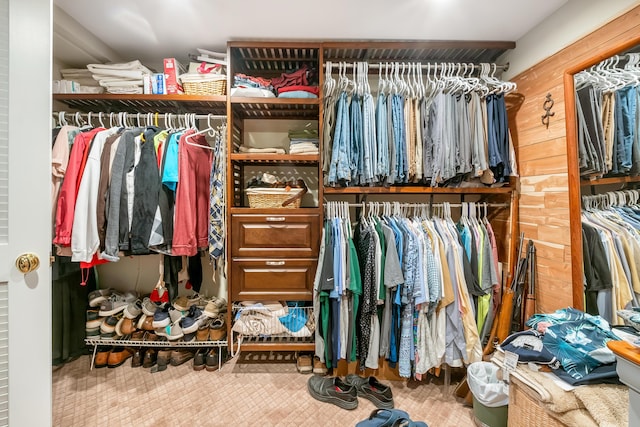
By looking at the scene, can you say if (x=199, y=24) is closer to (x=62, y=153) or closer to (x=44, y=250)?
Result: (x=62, y=153)

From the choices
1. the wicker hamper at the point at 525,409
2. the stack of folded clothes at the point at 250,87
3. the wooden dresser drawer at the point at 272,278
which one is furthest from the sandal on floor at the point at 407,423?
the stack of folded clothes at the point at 250,87

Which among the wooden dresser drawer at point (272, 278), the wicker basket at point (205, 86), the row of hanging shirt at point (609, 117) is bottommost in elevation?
the wooden dresser drawer at point (272, 278)

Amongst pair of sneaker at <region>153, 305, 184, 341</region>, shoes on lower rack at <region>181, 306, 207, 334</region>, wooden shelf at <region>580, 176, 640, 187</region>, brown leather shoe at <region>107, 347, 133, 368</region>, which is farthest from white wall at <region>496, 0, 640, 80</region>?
brown leather shoe at <region>107, 347, 133, 368</region>

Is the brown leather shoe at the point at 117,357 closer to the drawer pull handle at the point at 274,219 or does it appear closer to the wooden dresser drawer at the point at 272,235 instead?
the wooden dresser drawer at the point at 272,235

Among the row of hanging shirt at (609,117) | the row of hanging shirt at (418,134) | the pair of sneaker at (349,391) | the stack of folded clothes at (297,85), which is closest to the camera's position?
the row of hanging shirt at (609,117)

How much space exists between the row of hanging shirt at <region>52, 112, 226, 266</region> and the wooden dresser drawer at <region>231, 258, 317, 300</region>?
0.23 metres

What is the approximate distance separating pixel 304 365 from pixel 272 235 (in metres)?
0.96

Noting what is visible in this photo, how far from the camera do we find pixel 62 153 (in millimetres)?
1771

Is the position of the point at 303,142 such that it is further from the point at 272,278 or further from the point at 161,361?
the point at 161,361

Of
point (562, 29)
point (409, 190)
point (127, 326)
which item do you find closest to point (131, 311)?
point (127, 326)

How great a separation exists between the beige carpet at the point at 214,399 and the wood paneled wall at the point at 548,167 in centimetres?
96

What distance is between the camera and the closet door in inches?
41.7

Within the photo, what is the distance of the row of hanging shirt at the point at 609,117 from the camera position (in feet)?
4.18

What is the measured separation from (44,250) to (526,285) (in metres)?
2.56
